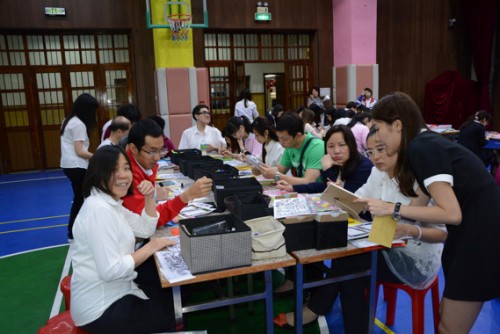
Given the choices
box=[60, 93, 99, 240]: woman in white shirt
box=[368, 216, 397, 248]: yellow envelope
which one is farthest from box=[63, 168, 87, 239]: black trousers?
box=[368, 216, 397, 248]: yellow envelope

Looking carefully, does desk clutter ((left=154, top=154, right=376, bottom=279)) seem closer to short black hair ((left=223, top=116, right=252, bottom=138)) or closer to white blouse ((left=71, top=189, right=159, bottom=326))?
white blouse ((left=71, top=189, right=159, bottom=326))

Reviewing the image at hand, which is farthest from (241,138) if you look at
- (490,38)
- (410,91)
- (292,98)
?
(490,38)

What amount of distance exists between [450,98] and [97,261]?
10992 millimetres

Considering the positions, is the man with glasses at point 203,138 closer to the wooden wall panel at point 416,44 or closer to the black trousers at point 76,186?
the black trousers at point 76,186

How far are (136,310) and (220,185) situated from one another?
1.10 meters

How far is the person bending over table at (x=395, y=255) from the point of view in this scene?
83.7 inches

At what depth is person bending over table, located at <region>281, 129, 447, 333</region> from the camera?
6.97ft

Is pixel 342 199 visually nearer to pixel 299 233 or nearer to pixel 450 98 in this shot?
pixel 299 233

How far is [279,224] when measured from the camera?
2064 mm

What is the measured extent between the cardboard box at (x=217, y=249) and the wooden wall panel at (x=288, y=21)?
802 cm

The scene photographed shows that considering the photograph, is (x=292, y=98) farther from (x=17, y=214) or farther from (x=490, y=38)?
(x=17, y=214)

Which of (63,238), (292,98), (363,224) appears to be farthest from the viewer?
(292,98)

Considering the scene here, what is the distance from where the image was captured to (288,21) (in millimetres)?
10031

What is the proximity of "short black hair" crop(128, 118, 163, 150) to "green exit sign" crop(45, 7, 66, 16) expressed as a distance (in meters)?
6.95
